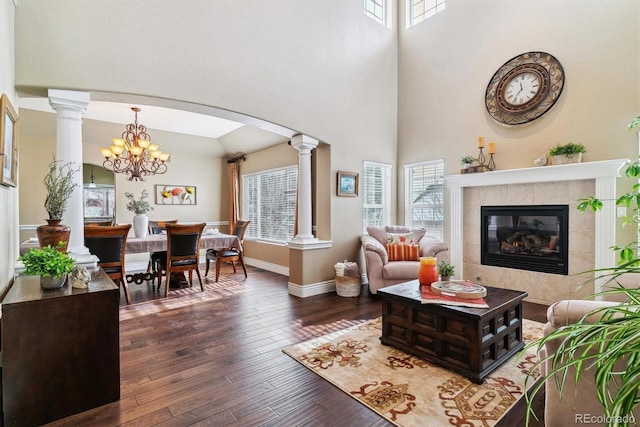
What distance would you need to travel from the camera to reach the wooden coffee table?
2.27 metres

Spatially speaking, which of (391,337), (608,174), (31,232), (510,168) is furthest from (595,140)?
(31,232)

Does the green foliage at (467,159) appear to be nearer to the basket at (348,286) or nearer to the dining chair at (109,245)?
the basket at (348,286)

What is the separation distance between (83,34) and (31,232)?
169 inches

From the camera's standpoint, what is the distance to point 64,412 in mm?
1911

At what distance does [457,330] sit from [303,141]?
10.3ft

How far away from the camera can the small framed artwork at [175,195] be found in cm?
697

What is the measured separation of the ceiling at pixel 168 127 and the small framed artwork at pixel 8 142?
6.65 ft

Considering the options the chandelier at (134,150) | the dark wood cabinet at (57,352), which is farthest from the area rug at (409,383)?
the chandelier at (134,150)

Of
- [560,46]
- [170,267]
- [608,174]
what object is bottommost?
[170,267]

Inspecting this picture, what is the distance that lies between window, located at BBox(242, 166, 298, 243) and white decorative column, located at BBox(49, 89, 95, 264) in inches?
136

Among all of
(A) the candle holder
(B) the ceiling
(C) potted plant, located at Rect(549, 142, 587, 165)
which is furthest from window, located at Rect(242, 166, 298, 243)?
(C) potted plant, located at Rect(549, 142, 587, 165)

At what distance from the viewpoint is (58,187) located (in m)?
2.79

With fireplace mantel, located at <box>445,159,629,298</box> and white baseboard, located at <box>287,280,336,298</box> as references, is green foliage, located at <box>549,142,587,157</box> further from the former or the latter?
white baseboard, located at <box>287,280,336,298</box>

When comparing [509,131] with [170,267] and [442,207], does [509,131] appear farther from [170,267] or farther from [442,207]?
[170,267]
